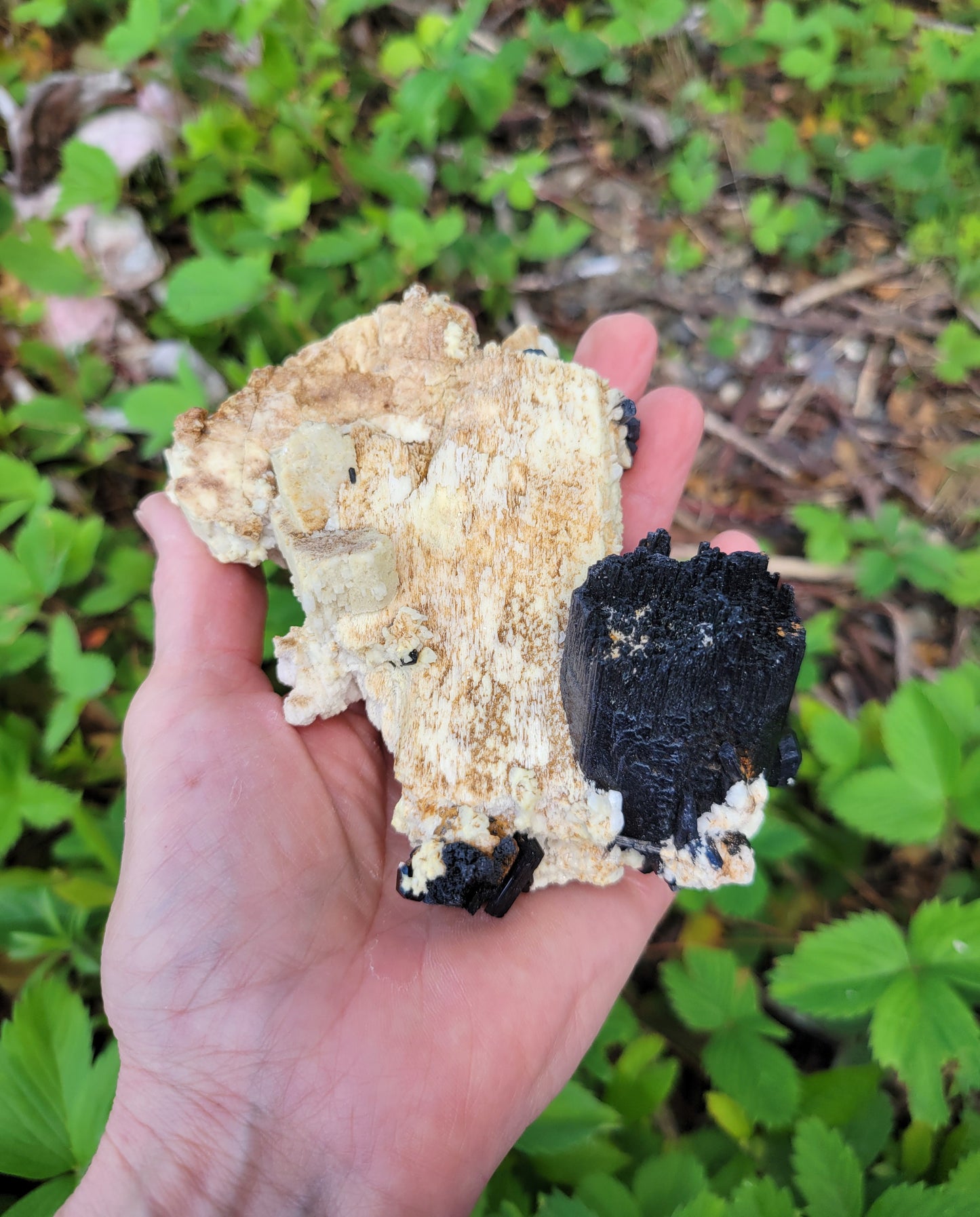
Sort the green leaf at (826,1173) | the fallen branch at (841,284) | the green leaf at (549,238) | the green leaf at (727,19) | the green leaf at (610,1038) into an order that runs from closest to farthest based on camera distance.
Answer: the green leaf at (826,1173) < the green leaf at (610,1038) < the green leaf at (549,238) < the green leaf at (727,19) < the fallen branch at (841,284)

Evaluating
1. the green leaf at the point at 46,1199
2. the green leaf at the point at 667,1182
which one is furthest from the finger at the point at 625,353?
the green leaf at the point at 46,1199

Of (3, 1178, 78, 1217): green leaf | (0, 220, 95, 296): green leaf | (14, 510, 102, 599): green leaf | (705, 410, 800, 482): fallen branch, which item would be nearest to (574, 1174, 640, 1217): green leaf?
(3, 1178, 78, 1217): green leaf

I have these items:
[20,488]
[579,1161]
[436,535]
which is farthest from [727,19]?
[579,1161]

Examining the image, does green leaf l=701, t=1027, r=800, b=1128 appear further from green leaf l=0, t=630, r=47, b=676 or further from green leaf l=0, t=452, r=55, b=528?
green leaf l=0, t=452, r=55, b=528

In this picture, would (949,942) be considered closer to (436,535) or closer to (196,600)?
(436,535)

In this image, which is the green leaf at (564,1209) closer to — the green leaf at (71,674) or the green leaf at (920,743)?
the green leaf at (920,743)

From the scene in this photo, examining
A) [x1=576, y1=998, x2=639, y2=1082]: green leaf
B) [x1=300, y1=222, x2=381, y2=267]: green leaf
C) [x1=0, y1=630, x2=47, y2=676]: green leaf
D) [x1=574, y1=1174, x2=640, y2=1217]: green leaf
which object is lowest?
[x1=576, y1=998, x2=639, y2=1082]: green leaf
